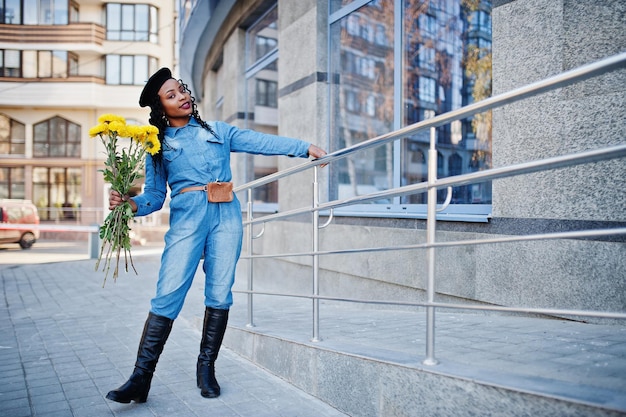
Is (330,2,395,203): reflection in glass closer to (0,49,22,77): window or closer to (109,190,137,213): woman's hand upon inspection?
(109,190,137,213): woman's hand

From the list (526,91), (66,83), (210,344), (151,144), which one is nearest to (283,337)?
(210,344)

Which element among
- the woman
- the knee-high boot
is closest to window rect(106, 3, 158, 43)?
the woman

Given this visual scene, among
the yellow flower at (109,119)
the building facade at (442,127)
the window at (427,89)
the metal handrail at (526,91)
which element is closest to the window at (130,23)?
the building facade at (442,127)

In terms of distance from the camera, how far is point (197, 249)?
11.5 feet

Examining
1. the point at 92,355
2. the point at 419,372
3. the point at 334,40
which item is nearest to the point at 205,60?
the point at 334,40

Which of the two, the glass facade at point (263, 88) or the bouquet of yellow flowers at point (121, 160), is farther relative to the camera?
the glass facade at point (263, 88)

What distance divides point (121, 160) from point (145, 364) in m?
1.18

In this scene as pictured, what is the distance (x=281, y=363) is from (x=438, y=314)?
1341 mm

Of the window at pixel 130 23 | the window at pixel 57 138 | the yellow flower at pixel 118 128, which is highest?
the window at pixel 130 23

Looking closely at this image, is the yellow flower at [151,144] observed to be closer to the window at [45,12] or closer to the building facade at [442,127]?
the building facade at [442,127]

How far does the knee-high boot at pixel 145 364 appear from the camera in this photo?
10.9 feet

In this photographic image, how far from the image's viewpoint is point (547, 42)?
3.88 metres

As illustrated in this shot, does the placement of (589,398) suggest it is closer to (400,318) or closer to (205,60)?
(400,318)

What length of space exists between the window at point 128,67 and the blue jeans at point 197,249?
32394 mm
